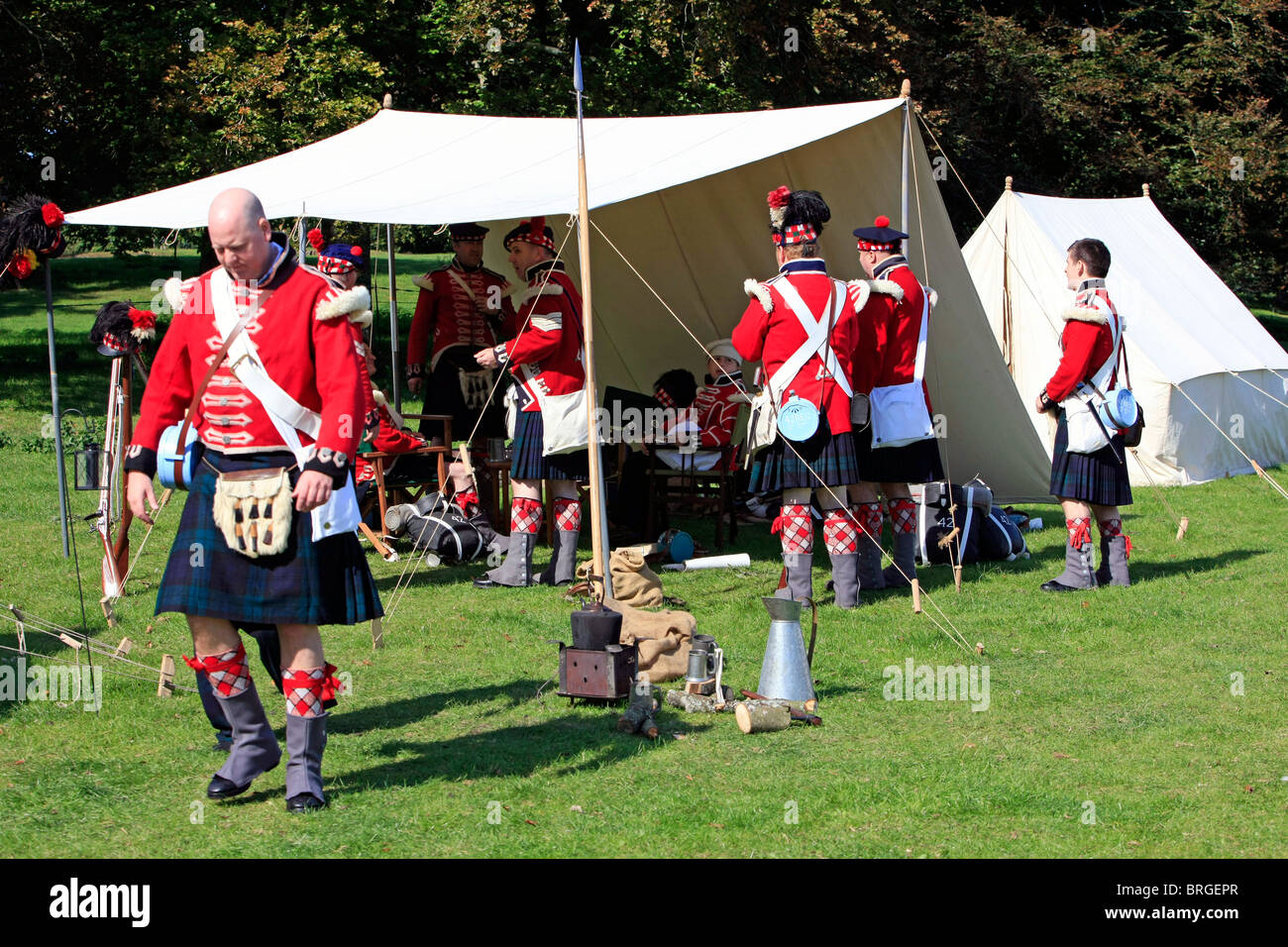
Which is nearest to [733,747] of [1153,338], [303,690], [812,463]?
[303,690]

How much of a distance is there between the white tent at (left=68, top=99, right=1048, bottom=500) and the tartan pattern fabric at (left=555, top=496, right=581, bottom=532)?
1.39 m

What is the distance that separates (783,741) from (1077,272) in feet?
10.3

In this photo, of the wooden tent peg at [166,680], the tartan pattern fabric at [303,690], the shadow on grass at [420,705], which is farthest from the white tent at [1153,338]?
the tartan pattern fabric at [303,690]

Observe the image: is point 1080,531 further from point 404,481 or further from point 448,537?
point 404,481

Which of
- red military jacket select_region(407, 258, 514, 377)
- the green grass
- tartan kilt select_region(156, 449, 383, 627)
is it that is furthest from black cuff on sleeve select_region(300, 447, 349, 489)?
the green grass

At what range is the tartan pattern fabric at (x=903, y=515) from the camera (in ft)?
22.2

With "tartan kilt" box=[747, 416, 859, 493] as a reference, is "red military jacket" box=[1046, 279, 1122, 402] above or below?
above

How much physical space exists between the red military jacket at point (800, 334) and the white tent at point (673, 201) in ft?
2.59

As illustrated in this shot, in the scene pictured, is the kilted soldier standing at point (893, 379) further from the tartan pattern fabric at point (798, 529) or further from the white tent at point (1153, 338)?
the white tent at point (1153, 338)

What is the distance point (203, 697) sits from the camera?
13.4ft

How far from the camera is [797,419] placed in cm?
595

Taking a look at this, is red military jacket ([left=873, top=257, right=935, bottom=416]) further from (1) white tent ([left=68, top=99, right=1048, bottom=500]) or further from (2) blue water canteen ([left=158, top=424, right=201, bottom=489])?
(2) blue water canteen ([left=158, top=424, right=201, bottom=489])

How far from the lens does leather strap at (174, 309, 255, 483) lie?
3527mm

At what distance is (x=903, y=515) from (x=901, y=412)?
499mm
